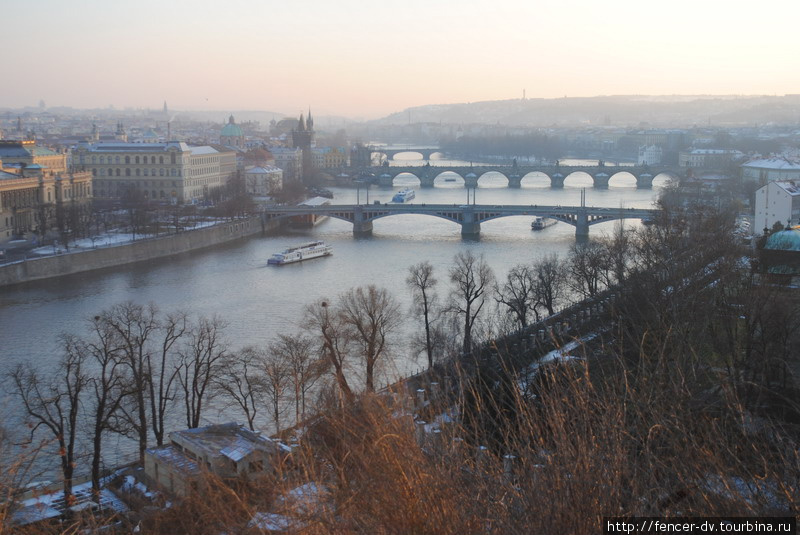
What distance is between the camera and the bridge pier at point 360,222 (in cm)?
1275

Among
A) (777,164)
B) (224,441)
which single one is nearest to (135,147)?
(777,164)

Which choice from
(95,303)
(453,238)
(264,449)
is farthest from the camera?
(453,238)

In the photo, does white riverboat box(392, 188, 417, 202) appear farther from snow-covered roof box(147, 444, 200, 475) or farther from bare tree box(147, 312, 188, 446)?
snow-covered roof box(147, 444, 200, 475)

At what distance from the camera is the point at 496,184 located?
21.6 meters

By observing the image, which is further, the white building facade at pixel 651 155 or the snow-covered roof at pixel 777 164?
the white building facade at pixel 651 155

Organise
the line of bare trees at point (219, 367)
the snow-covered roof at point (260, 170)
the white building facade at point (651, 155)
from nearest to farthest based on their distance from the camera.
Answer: the line of bare trees at point (219, 367) < the snow-covered roof at point (260, 170) < the white building facade at point (651, 155)

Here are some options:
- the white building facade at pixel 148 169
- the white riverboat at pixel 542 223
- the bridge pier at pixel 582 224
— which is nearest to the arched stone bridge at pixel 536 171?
the white building facade at pixel 148 169

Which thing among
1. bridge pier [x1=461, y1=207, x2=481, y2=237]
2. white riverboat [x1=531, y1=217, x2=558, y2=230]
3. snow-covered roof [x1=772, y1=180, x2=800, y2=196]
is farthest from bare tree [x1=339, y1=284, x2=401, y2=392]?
white riverboat [x1=531, y1=217, x2=558, y2=230]

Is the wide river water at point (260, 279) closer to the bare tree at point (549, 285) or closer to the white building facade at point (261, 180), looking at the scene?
the bare tree at point (549, 285)

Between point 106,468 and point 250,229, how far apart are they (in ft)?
28.8

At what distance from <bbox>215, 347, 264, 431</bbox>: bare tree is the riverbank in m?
4.07

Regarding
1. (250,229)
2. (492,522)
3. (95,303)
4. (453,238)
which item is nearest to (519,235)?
(453,238)

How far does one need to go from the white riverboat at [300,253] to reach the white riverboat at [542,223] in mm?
3241

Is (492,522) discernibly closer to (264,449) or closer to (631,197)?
(264,449)
